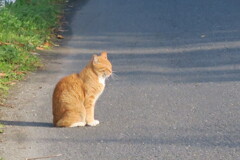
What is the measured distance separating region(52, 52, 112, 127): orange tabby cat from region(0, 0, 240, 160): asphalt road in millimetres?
145

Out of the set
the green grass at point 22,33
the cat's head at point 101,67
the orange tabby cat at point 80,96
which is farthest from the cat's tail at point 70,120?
the green grass at point 22,33

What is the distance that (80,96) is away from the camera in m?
7.34

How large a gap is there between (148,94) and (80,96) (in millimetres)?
1556

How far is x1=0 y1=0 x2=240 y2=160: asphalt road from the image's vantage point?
6.54 meters

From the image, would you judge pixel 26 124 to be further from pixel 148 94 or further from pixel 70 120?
pixel 148 94

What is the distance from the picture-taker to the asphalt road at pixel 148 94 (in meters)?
6.54

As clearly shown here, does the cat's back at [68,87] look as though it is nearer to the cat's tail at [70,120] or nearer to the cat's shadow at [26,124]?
the cat's tail at [70,120]

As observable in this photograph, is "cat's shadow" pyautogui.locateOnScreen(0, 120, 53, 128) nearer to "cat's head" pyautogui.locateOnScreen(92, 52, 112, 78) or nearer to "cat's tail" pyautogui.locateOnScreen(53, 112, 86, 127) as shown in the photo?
"cat's tail" pyautogui.locateOnScreen(53, 112, 86, 127)

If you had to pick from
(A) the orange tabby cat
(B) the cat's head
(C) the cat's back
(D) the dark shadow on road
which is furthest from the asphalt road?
(B) the cat's head

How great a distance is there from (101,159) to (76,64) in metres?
4.64

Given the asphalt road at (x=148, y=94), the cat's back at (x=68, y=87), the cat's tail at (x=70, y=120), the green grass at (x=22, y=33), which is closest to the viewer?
the asphalt road at (x=148, y=94)

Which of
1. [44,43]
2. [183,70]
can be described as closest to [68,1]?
[44,43]

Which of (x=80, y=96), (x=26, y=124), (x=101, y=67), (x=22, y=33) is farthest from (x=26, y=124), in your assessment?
(x=22, y=33)

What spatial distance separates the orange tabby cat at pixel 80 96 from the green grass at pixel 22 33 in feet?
5.82
